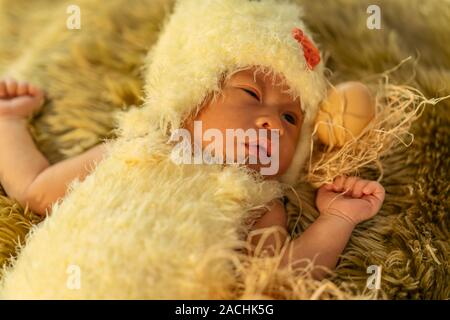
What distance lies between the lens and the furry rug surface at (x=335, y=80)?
116 cm

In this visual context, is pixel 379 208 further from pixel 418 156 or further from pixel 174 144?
pixel 174 144

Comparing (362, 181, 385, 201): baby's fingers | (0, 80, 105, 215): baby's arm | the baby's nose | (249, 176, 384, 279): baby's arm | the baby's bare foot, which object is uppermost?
the baby's bare foot

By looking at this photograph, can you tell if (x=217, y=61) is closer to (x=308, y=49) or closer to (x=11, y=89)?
(x=308, y=49)

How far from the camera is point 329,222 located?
1.15m

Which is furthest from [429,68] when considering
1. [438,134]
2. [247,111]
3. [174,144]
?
[174,144]

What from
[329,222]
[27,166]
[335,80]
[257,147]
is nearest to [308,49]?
[335,80]

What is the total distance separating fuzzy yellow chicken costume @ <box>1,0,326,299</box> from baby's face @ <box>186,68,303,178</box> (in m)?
0.03

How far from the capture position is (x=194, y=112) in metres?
1.18

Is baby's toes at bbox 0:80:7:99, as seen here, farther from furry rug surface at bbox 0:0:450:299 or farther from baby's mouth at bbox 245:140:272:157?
baby's mouth at bbox 245:140:272:157

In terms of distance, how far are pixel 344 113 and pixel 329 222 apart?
27 cm

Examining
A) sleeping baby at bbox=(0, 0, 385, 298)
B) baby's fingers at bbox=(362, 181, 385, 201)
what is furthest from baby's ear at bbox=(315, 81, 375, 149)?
baby's fingers at bbox=(362, 181, 385, 201)

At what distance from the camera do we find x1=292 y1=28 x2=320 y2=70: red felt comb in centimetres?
123

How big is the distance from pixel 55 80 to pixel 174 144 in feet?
1.36

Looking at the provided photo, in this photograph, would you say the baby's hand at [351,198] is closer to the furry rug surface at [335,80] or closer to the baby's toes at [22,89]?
the furry rug surface at [335,80]
